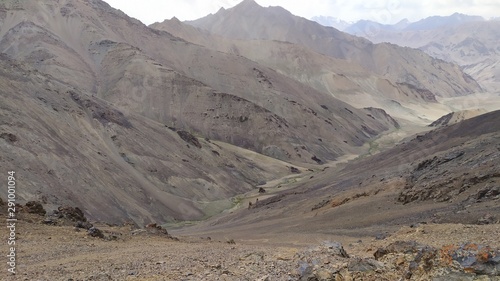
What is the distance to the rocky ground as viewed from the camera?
8.46 metres

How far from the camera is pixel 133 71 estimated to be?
91.4 m

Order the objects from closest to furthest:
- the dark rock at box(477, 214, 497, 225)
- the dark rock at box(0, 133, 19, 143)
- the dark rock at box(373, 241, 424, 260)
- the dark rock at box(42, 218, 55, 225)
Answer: the dark rock at box(373, 241, 424, 260)
the dark rock at box(477, 214, 497, 225)
the dark rock at box(42, 218, 55, 225)
the dark rock at box(0, 133, 19, 143)

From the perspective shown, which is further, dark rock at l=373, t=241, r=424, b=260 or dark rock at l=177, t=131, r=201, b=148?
dark rock at l=177, t=131, r=201, b=148

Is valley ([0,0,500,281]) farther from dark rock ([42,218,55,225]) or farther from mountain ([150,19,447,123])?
mountain ([150,19,447,123])

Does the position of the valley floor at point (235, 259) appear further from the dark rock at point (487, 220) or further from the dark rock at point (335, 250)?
the dark rock at point (487, 220)

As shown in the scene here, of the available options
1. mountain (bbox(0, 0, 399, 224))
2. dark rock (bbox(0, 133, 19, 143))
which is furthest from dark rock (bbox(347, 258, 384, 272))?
dark rock (bbox(0, 133, 19, 143))

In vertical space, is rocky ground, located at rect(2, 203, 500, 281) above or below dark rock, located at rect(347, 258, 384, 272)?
below

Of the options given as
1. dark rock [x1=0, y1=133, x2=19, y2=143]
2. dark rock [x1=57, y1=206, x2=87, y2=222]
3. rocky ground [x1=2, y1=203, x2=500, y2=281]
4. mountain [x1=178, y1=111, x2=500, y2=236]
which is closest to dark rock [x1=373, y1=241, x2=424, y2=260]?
rocky ground [x1=2, y1=203, x2=500, y2=281]

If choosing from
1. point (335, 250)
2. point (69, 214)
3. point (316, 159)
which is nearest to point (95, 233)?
point (69, 214)

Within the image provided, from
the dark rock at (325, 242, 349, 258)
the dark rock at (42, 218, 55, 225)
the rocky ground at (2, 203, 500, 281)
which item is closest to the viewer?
the rocky ground at (2, 203, 500, 281)

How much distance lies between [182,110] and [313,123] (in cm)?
2816

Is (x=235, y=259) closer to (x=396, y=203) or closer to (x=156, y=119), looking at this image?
(x=396, y=203)

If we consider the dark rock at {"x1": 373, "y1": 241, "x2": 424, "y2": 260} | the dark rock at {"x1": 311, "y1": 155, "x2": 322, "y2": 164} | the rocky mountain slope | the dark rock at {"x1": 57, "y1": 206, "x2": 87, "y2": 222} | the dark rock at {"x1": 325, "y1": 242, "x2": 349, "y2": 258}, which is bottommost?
the dark rock at {"x1": 311, "y1": 155, "x2": 322, "y2": 164}

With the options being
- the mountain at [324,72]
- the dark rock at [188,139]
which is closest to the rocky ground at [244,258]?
the dark rock at [188,139]
